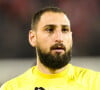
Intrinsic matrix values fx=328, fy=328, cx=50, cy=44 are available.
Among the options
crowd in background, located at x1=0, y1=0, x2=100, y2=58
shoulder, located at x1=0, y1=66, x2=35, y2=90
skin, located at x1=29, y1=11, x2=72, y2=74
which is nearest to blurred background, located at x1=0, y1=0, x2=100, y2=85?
crowd in background, located at x1=0, y1=0, x2=100, y2=58

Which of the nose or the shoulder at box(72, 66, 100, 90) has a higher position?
the nose

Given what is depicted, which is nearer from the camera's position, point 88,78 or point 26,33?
point 88,78

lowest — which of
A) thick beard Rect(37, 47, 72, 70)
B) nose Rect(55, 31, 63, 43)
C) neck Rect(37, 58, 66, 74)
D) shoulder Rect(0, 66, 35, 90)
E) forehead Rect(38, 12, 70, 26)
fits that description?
shoulder Rect(0, 66, 35, 90)

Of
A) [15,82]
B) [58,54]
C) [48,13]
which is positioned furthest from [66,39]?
[15,82]

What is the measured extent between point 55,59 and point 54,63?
0.04 meters

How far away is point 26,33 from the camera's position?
3309 mm

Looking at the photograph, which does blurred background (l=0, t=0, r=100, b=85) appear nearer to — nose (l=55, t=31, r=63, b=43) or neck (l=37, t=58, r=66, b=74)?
neck (l=37, t=58, r=66, b=74)

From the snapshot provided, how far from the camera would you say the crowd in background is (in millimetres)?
3299

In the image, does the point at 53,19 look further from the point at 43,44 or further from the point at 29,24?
the point at 29,24

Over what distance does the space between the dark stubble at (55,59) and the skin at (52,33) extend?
2 cm

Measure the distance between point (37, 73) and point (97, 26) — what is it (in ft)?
5.48

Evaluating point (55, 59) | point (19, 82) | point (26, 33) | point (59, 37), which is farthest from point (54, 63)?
point (26, 33)

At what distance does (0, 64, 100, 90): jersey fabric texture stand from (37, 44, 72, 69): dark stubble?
0.06 m

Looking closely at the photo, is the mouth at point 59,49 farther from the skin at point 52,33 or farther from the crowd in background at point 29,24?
the crowd in background at point 29,24
